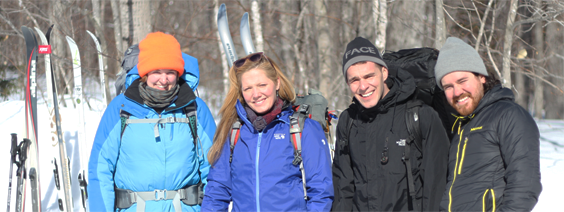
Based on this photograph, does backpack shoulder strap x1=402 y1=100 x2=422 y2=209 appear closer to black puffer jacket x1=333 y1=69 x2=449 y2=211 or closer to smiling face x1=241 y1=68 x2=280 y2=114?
black puffer jacket x1=333 y1=69 x2=449 y2=211

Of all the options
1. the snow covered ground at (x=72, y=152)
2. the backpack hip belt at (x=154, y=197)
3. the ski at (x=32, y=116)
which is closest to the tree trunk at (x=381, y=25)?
the snow covered ground at (x=72, y=152)

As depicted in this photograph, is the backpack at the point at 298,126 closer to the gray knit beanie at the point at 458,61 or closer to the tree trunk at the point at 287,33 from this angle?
the gray knit beanie at the point at 458,61

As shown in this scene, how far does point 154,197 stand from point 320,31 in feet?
27.4

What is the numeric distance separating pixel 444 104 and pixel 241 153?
1.31m

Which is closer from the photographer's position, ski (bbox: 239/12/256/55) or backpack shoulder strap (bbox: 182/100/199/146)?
backpack shoulder strap (bbox: 182/100/199/146)

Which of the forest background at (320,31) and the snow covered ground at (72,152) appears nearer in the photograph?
the snow covered ground at (72,152)

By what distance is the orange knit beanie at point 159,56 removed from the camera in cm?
267

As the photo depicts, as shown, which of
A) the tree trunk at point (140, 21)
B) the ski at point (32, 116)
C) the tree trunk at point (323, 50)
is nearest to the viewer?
the ski at point (32, 116)

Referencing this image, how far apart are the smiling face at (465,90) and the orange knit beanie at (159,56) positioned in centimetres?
179

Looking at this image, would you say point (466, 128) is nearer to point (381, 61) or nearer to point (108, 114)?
point (381, 61)

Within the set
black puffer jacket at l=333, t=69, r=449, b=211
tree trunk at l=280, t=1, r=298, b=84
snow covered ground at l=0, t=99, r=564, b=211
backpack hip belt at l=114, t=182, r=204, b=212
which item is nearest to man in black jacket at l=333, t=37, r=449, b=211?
black puffer jacket at l=333, t=69, r=449, b=211

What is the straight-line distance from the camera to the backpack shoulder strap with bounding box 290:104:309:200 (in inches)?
87.7

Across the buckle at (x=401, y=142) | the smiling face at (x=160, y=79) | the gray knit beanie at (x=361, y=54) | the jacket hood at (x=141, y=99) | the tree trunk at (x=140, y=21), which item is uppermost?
the tree trunk at (x=140, y=21)

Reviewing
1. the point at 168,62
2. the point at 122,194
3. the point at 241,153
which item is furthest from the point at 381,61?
the point at 122,194
